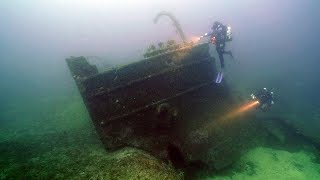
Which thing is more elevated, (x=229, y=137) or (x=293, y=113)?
(x=229, y=137)

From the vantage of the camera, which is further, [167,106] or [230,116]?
[230,116]

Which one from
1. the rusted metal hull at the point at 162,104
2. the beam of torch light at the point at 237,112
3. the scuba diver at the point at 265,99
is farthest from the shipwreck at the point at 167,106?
the scuba diver at the point at 265,99

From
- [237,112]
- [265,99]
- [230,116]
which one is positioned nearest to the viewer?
[230,116]

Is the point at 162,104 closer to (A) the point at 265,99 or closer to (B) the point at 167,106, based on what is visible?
(B) the point at 167,106

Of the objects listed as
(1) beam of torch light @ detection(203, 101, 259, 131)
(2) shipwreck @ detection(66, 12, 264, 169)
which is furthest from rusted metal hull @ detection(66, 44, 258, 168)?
(1) beam of torch light @ detection(203, 101, 259, 131)

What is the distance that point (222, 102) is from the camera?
889 centimetres

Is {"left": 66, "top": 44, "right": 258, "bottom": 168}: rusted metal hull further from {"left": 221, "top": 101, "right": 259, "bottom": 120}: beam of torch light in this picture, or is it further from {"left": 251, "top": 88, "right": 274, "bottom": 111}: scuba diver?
{"left": 251, "top": 88, "right": 274, "bottom": 111}: scuba diver

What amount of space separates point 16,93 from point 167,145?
16.0 metres

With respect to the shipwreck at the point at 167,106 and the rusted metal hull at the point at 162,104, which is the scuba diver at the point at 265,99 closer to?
the shipwreck at the point at 167,106

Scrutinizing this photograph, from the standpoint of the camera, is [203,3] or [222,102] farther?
[203,3]

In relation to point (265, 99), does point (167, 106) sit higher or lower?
higher

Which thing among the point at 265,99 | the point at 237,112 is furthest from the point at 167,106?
the point at 265,99

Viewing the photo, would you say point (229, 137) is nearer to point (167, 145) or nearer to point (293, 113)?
point (167, 145)

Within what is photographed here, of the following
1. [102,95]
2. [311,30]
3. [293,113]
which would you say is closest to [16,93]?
[102,95]
